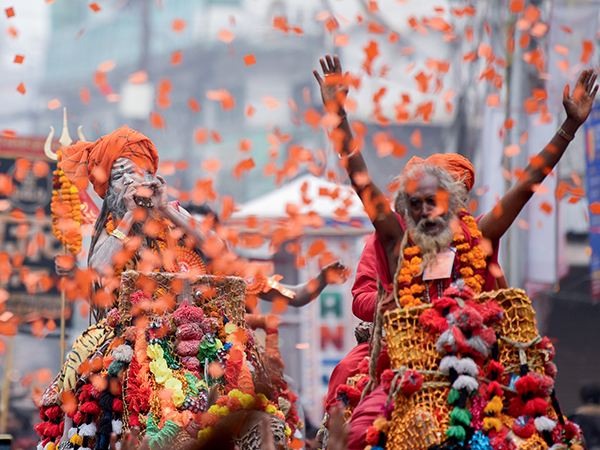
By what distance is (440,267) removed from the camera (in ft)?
12.8

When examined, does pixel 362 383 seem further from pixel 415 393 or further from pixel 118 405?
pixel 118 405

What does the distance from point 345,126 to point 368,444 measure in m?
→ 1.49

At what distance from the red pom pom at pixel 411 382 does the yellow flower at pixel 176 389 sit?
1.33 m

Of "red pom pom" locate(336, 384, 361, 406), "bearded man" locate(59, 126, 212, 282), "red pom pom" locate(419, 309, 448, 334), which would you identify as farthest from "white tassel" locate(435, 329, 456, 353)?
"bearded man" locate(59, 126, 212, 282)

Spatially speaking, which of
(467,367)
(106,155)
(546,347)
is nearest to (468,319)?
(467,367)

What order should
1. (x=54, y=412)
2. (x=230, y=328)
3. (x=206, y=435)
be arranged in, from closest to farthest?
1. (x=206, y=435)
2. (x=230, y=328)
3. (x=54, y=412)

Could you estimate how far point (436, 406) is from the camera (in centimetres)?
348

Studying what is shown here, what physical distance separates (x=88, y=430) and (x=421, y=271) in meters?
2.13

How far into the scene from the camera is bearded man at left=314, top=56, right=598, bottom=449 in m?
3.91

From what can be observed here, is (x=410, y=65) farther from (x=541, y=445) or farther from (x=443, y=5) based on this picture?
(x=541, y=445)

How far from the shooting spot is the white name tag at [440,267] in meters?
3.89

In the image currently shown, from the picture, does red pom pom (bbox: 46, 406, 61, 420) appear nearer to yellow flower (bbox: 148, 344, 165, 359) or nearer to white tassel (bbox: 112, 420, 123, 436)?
white tassel (bbox: 112, 420, 123, 436)

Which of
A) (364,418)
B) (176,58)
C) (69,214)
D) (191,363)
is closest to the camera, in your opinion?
(364,418)

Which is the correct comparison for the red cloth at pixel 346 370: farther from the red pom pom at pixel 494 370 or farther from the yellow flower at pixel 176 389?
the red pom pom at pixel 494 370
